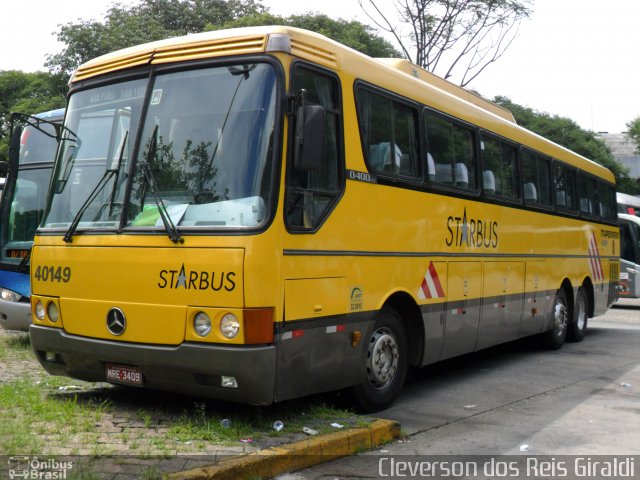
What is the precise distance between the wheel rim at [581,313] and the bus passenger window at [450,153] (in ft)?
18.5

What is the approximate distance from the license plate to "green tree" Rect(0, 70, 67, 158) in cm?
2576

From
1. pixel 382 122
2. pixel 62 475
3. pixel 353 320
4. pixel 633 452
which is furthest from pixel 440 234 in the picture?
pixel 62 475

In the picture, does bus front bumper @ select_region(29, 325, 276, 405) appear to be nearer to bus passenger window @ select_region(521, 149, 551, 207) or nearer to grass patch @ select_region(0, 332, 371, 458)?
grass patch @ select_region(0, 332, 371, 458)

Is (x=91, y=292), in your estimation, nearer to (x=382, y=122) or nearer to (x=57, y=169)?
(x=57, y=169)

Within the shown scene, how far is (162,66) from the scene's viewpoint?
6566mm

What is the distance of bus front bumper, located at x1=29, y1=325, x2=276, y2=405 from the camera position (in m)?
5.78

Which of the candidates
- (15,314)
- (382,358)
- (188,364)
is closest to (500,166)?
(382,358)

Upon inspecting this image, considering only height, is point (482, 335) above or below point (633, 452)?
above

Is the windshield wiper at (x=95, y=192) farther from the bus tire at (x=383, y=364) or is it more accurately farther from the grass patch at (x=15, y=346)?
the grass patch at (x=15, y=346)

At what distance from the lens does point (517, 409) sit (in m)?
8.15

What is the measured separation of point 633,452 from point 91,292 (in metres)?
4.79

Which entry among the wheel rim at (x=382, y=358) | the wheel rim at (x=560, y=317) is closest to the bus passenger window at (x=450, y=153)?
the wheel rim at (x=382, y=358)

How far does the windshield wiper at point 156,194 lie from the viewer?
604 cm

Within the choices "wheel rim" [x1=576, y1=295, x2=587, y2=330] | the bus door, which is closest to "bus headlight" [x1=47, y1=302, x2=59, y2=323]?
"wheel rim" [x1=576, y1=295, x2=587, y2=330]
